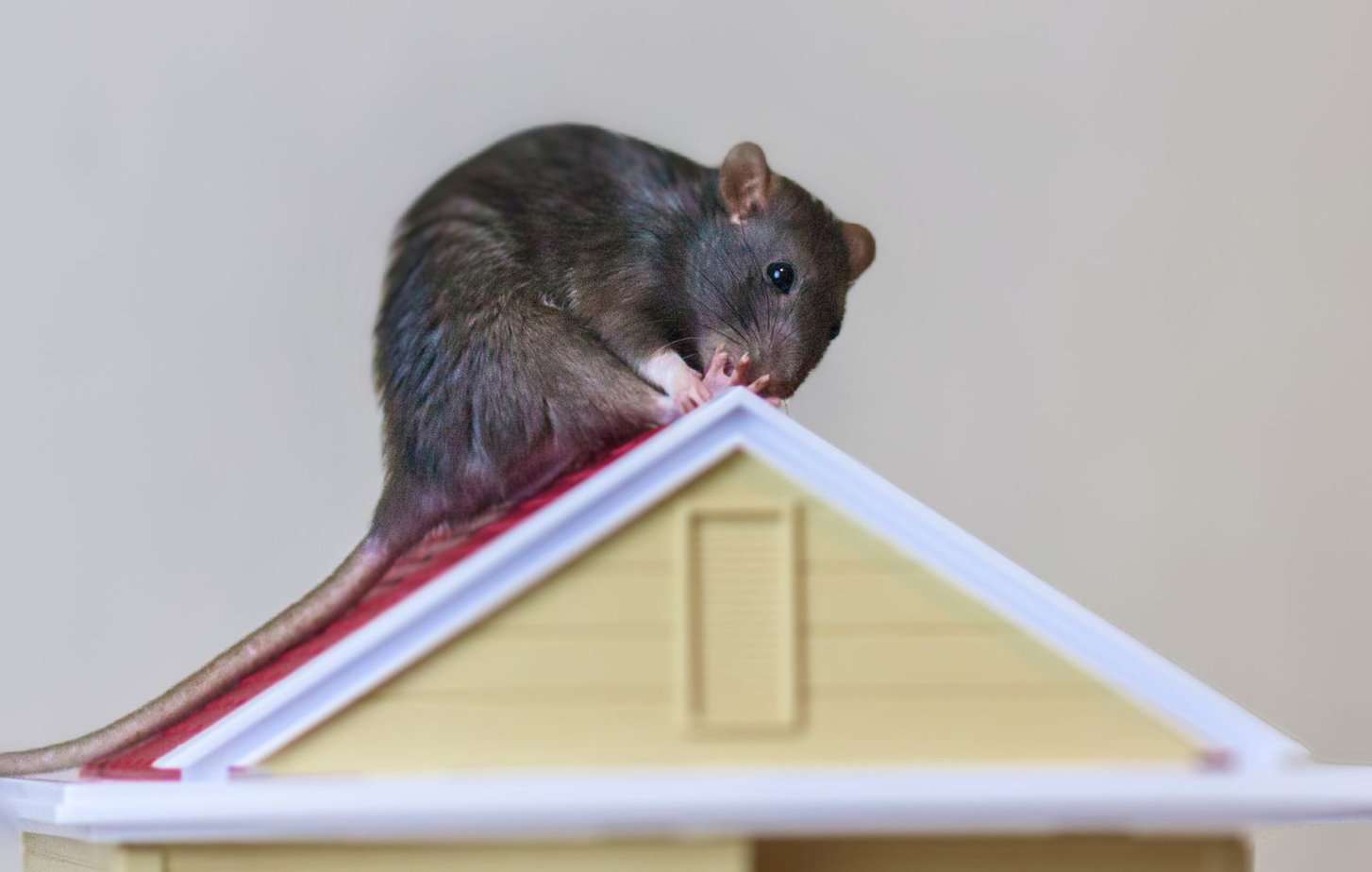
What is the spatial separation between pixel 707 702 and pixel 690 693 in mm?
15

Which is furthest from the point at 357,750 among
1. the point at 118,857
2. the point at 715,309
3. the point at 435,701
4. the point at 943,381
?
the point at 943,381

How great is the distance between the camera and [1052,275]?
8.93 feet

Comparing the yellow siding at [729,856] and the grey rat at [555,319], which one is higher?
the grey rat at [555,319]

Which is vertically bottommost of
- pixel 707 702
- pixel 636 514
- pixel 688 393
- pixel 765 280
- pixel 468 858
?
pixel 468 858

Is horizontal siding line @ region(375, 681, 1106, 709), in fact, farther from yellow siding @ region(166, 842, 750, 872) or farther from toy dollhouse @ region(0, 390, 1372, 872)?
yellow siding @ region(166, 842, 750, 872)

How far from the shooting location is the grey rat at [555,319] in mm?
1720

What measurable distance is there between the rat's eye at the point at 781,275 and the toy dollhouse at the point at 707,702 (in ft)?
1.69

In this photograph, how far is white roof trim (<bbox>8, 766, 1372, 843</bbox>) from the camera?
1302mm

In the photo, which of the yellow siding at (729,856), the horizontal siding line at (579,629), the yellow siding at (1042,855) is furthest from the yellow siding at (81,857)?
the yellow siding at (1042,855)

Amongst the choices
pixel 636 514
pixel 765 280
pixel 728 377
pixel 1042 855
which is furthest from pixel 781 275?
pixel 1042 855

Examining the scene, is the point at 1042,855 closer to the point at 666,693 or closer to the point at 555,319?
the point at 666,693

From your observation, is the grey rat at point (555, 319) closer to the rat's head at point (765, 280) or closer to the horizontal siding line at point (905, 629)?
the rat's head at point (765, 280)

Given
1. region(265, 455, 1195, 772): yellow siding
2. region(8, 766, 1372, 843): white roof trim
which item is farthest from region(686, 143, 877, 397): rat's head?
region(8, 766, 1372, 843): white roof trim

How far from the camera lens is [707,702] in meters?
1.36
